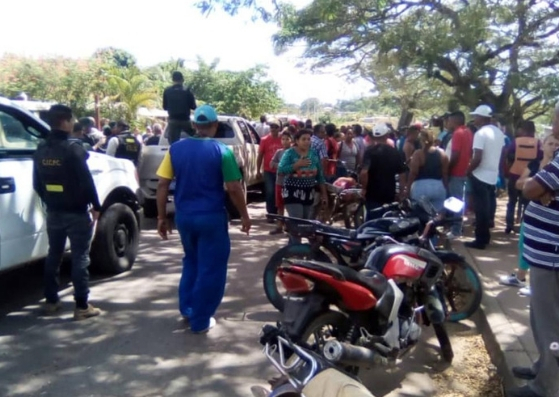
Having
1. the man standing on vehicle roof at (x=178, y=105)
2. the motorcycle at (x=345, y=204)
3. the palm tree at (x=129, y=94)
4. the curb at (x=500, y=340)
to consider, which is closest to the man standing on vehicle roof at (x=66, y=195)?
the curb at (x=500, y=340)

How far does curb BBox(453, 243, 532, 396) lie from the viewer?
15.8ft

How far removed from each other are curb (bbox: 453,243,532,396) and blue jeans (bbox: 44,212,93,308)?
3.59 meters

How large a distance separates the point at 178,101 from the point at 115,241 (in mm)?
3239

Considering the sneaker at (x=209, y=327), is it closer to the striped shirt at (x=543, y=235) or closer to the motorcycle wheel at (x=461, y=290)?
the motorcycle wheel at (x=461, y=290)

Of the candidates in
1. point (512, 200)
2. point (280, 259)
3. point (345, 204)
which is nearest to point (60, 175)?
point (280, 259)

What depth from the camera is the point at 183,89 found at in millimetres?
9867

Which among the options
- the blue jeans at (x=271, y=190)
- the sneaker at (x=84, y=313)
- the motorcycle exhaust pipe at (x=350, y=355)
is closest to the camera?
the motorcycle exhaust pipe at (x=350, y=355)

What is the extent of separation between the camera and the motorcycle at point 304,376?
2789mm

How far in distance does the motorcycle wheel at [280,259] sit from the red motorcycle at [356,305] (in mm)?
1047

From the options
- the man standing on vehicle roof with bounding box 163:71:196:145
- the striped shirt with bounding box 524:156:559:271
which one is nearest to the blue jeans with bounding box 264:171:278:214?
the man standing on vehicle roof with bounding box 163:71:196:145

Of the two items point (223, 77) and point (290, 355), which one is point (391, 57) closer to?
point (290, 355)

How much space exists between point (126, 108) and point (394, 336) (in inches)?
996

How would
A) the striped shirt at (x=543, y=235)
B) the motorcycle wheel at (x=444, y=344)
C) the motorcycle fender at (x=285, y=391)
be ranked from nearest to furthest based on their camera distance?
the motorcycle fender at (x=285, y=391)
the striped shirt at (x=543, y=235)
the motorcycle wheel at (x=444, y=344)

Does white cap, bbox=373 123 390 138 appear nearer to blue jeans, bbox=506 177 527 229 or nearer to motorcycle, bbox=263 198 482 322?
motorcycle, bbox=263 198 482 322
